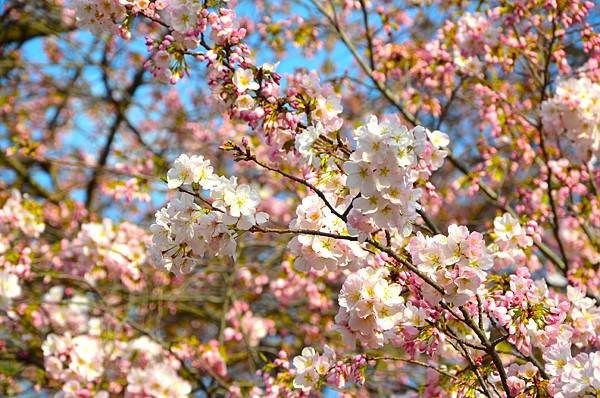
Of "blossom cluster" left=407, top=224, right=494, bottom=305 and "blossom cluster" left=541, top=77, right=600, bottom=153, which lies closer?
"blossom cluster" left=407, top=224, right=494, bottom=305

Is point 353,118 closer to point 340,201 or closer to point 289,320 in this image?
point 289,320

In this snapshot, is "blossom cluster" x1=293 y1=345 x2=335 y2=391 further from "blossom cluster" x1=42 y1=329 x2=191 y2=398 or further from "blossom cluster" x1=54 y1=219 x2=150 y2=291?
"blossom cluster" x1=54 y1=219 x2=150 y2=291

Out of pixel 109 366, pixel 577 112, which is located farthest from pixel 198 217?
pixel 109 366

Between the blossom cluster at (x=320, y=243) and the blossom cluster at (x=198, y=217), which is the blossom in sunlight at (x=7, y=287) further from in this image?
the blossom cluster at (x=320, y=243)

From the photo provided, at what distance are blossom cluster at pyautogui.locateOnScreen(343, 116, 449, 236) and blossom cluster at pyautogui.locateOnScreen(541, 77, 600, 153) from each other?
2.10m

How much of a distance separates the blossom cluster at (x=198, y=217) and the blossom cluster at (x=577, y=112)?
92.7 inches

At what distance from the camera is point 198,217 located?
221 centimetres

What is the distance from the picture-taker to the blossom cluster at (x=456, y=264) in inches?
88.3

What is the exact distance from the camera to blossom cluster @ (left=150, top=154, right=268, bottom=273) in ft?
7.20

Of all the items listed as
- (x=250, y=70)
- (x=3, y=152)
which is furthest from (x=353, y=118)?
(x=250, y=70)

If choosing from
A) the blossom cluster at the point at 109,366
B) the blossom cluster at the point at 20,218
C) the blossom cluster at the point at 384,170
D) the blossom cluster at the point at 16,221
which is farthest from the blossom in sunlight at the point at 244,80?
the blossom cluster at the point at 20,218

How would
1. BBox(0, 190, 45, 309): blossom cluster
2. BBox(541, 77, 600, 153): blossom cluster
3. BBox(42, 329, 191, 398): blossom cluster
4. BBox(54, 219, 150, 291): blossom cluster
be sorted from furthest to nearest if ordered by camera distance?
BBox(54, 219, 150, 291): blossom cluster
BBox(0, 190, 45, 309): blossom cluster
BBox(42, 329, 191, 398): blossom cluster
BBox(541, 77, 600, 153): blossom cluster

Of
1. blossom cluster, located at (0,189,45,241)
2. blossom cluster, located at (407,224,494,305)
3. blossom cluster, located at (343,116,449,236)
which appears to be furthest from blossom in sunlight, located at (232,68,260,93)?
blossom cluster, located at (0,189,45,241)

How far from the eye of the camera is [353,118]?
6.56 m
